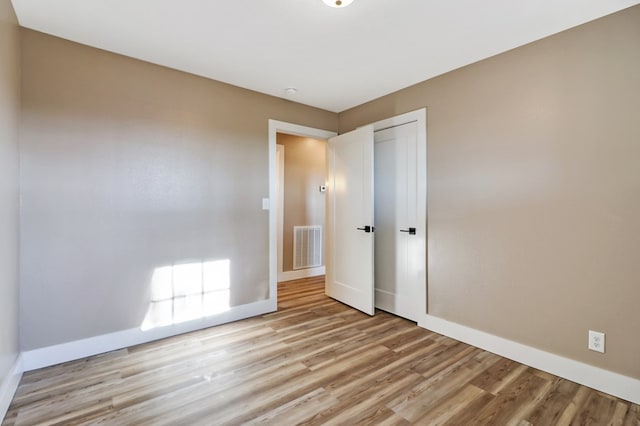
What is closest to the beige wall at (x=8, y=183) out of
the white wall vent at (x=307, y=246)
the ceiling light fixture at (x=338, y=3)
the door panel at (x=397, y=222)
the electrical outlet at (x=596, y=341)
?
the ceiling light fixture at (x=338, y=3)

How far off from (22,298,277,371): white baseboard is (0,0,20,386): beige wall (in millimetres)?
197

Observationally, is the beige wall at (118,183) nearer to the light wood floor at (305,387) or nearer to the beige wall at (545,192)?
the light wood floor at (305,387)

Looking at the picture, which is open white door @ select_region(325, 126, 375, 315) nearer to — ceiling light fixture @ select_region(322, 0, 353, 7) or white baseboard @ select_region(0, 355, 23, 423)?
ceiling light fixture @ select_region(322, 0, 353, 7)

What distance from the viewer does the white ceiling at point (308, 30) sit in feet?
6.17

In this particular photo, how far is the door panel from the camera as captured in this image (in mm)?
3088

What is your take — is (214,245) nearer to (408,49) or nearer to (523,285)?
(408,49)

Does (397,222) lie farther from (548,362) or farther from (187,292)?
(187,292)

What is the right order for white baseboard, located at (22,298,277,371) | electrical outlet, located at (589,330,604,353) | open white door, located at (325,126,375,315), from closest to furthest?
electrical outlet, located at (589,330,604,353)
white baseboard, located at (22,298,277,371)
open white door, located at (325,126,375,315)

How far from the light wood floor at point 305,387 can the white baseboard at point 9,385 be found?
0.04 meters

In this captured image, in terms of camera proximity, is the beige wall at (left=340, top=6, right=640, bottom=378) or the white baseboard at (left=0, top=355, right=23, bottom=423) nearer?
the white baseboard at (left=0, top=355, right=23, bottom=423)

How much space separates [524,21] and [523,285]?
189 centimetres

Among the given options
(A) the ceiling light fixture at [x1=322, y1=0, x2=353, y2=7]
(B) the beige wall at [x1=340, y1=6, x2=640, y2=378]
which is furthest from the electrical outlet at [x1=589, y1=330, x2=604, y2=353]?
(A) the ceiling light fixture at [x1=322, y1=0, x2=353, y2=7]

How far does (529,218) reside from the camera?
2270 mm

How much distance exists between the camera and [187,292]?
9.28 feet
